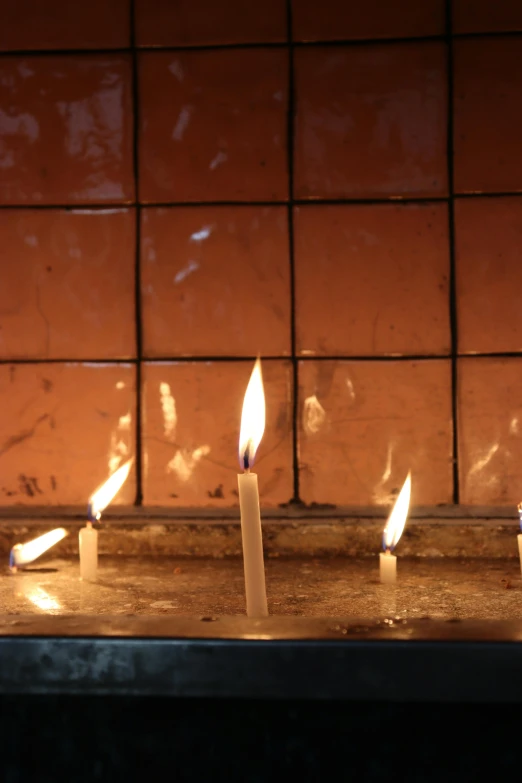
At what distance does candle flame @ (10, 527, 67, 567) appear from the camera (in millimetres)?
1565

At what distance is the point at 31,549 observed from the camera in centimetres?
161

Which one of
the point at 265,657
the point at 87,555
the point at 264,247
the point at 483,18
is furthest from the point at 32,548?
the point at 483,18

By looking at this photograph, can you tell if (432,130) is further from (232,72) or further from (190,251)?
(190,251)

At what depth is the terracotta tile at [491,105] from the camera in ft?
6.09

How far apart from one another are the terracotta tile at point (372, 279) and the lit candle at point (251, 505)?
0.81 metres

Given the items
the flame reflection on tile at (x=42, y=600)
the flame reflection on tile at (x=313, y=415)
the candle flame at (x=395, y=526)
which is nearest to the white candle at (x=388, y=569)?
the candle flame at (x=395, y=526)

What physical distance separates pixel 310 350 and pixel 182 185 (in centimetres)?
56

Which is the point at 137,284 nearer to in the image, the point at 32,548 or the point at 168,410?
the point at 168,410

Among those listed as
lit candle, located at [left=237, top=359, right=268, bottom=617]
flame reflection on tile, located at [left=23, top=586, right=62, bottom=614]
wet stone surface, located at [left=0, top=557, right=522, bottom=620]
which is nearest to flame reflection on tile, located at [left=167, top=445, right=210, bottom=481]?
wet stone surface, located at [left=0, top=557, right=522, bottom=620]

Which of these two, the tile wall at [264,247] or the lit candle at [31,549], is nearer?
the lit candle at [31,549]

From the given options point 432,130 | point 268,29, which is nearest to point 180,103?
point 268,29

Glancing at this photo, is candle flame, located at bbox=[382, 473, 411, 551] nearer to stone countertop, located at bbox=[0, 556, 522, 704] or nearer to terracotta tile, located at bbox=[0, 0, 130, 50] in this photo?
stone countertop, located at bbox=[0, 556, 522, 704]

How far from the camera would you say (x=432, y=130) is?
6.14 feet

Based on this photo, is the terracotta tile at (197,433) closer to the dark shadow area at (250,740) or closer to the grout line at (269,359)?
the grout line at (269,359)
